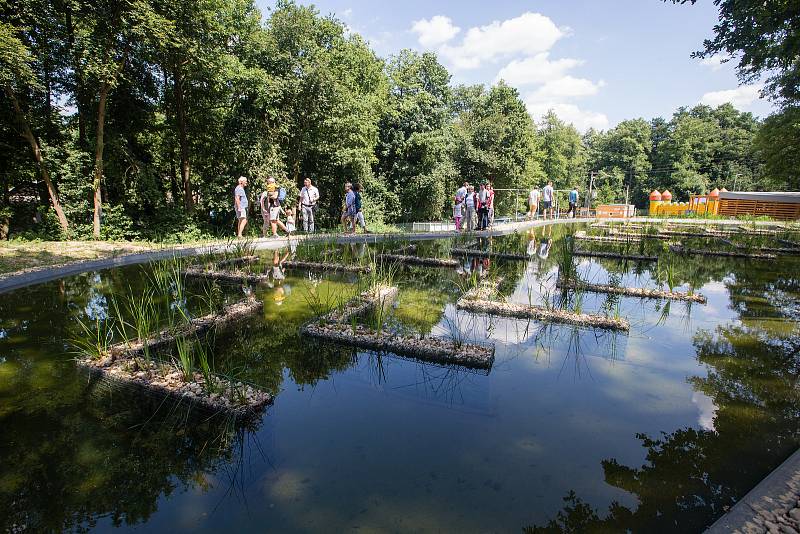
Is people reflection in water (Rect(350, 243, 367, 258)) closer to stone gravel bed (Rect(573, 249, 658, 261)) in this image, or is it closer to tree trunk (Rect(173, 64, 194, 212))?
stone gravel bed (Rect(573, 249, 658, 261))

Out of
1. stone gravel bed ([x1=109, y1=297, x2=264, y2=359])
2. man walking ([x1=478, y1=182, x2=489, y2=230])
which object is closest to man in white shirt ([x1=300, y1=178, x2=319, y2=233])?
man walking ([x1=478, y1=182, x2=489, y2=230])

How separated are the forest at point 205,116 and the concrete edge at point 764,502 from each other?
6.62 metres

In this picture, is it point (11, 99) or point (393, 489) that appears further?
point (11, 99)

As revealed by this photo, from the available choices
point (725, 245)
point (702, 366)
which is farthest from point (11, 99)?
point (725, 245)

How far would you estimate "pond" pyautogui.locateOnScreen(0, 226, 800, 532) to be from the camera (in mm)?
2365

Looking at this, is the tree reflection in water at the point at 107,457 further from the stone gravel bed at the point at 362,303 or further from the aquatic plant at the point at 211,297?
the stone gravel bed at the point at 362,303

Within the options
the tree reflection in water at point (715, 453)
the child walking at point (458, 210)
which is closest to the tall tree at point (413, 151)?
the child walking at point (458, 210)

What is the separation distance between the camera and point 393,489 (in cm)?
251

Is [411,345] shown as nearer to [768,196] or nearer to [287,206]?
[287,206]

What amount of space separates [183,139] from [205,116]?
45.9 inches

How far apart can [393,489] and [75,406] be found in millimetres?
2617

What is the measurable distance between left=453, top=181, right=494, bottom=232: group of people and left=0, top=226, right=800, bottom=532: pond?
387 inches

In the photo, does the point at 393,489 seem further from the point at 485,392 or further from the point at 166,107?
the point at 166,107

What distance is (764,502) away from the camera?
2.28m
